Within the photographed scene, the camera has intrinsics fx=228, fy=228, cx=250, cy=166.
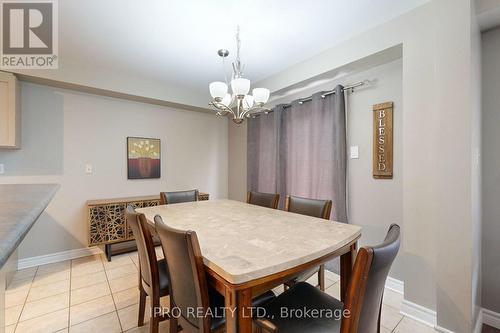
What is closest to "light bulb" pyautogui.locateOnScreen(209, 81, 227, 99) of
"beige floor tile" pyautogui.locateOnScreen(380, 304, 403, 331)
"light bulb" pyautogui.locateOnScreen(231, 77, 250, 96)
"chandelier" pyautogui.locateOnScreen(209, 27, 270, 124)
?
"chandelier" pyautogui.locateOnScreen(209, 27, 270, 124)

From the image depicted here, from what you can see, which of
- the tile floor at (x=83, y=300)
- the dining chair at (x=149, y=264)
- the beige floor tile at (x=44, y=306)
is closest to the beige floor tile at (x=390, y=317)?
the tile floor at (x=83, y=300)

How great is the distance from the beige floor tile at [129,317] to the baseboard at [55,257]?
1.59 meters

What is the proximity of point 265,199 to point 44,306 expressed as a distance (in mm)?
2185

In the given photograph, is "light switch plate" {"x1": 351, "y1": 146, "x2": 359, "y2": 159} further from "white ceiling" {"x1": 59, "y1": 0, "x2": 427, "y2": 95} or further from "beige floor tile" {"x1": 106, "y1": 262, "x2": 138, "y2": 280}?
"beige floor tile" {"x1": 106, "y1": 262, "x2": 138, "y2": 280}

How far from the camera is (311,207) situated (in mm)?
2004

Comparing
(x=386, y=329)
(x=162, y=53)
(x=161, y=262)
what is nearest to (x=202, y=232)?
(x=161, y=262)

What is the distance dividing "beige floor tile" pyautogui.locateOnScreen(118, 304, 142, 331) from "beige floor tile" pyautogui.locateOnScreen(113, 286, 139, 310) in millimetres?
63

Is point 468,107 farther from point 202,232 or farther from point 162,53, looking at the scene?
point 162,53

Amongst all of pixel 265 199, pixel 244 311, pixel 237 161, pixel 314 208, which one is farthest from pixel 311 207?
pixel 237 161

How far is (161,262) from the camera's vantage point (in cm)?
175

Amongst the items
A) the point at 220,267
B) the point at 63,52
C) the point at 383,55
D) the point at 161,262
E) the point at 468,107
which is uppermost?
the point at 63,52

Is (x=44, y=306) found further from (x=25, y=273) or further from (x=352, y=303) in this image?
(x=352, y=303)

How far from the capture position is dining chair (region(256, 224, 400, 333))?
2.57 ft

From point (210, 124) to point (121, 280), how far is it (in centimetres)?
278
